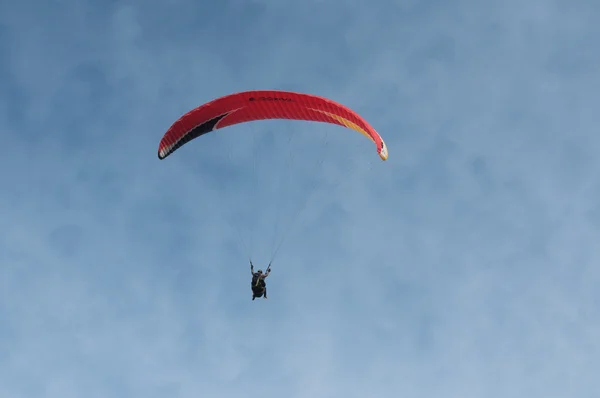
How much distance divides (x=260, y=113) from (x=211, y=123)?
6.90ft

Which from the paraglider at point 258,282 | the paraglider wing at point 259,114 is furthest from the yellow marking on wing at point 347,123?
the paraglider at point 258,282

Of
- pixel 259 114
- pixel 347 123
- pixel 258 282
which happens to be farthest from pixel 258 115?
pixel 258 282

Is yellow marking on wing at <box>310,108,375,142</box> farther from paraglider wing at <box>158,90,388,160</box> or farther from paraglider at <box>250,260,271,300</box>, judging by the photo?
paraglider at <box>250,260,271,300</box>

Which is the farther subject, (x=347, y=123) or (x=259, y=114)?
(x=259, y=114)

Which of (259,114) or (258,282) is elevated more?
(259,114)

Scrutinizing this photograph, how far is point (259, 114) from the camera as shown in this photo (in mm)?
30312

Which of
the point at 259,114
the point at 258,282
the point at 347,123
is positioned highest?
the point at 259,114

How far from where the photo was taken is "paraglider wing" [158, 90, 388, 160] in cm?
2875

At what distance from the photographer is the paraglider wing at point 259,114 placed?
28.8 meters

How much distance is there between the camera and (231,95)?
29.1 m

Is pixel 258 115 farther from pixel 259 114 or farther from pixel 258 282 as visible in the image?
pixel 258 282

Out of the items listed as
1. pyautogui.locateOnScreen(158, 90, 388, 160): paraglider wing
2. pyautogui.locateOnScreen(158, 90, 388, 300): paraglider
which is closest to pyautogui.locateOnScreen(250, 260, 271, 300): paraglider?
pyautogui.locateOnScreen(158, 90, 388, 300): paraglider

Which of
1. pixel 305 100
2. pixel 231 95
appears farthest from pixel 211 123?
pixel 305 100

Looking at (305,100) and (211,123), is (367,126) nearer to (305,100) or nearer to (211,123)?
(305,100)
